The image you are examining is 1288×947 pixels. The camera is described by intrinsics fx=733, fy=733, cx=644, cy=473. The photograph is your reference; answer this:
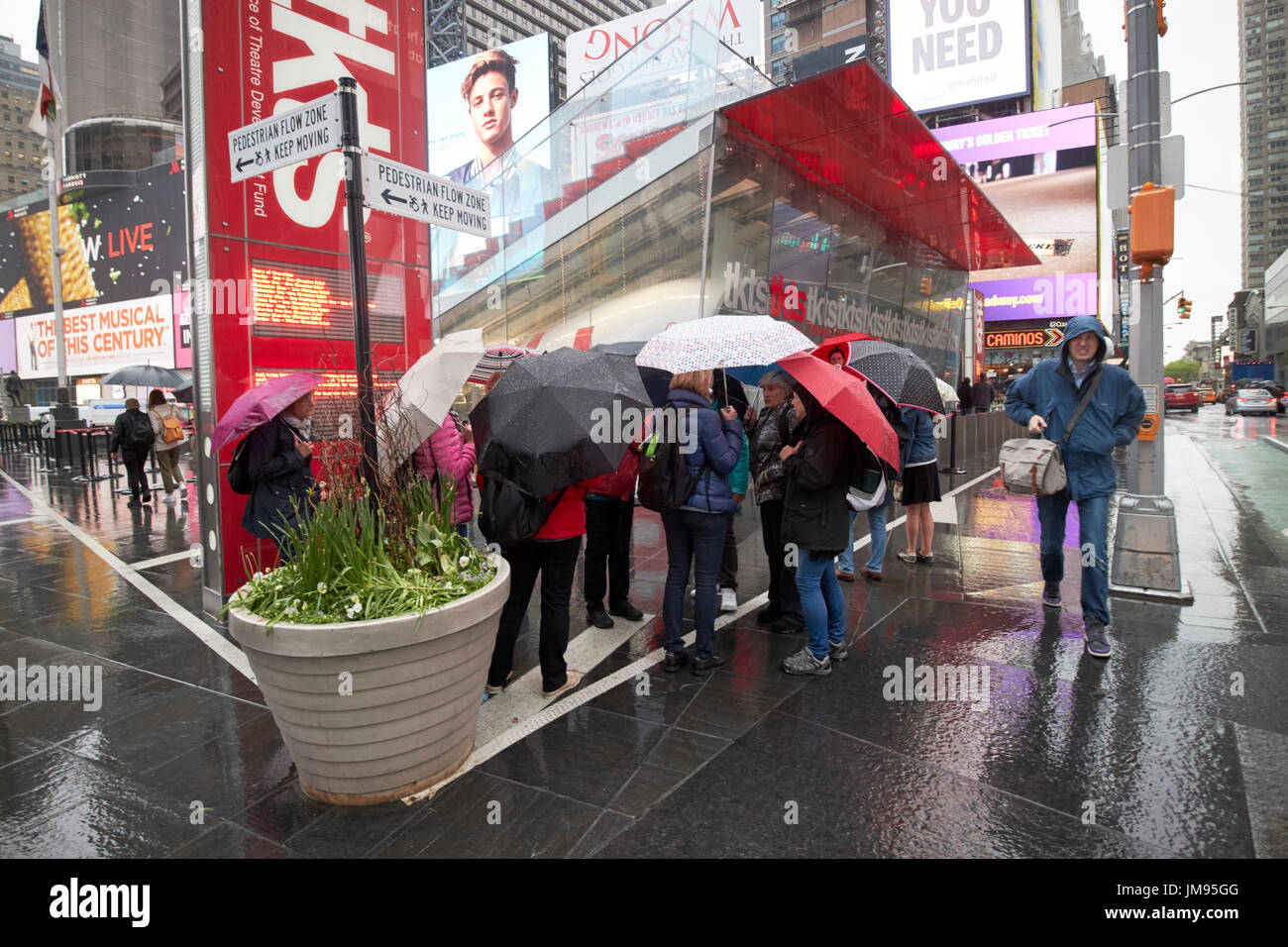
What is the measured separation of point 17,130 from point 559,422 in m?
109

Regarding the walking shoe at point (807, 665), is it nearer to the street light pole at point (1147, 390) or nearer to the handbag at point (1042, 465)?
the handbag at point (1042, 465)

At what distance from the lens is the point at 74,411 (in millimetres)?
18172

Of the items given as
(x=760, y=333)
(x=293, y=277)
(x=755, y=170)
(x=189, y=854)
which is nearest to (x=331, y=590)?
(x=189, y=854)

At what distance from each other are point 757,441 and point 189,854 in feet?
12.9

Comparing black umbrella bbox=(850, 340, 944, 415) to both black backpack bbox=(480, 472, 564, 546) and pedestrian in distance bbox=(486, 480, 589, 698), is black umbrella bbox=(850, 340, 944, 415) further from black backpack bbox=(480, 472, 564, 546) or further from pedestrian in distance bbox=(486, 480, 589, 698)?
black backpack bbox=(480, 472, 564, 546)

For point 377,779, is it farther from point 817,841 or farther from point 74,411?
point 74,411

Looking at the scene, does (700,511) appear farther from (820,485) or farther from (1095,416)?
(1095,416)

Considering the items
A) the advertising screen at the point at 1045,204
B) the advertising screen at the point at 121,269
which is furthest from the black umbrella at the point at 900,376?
the advertising screen at the point at 1045,204

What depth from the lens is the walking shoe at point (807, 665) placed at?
14.6 feet

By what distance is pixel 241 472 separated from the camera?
4.79 metres

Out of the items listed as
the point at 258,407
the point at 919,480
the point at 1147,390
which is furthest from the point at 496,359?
the point at 1147,390

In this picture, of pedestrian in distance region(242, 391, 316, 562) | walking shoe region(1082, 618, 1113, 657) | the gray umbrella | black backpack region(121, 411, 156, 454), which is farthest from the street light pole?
the gray umbrella

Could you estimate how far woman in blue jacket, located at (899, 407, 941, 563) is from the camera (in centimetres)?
693

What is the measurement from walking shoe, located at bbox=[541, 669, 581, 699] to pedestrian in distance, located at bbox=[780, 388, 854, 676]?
4.19 ft
